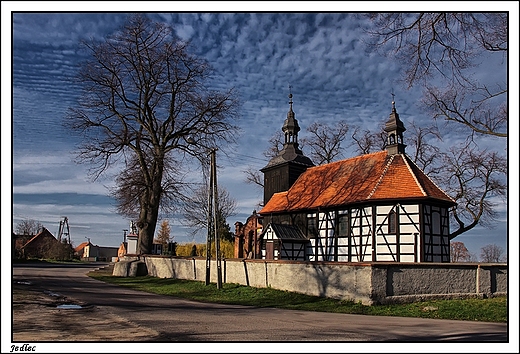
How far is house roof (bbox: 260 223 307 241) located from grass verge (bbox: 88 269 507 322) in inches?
274

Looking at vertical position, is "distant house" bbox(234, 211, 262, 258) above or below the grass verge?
above

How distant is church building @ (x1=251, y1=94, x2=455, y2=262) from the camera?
23.5 metres

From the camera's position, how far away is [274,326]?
11.3 metres

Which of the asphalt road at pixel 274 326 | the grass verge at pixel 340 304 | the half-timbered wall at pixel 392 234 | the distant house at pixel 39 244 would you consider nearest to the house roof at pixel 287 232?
the half-timbered wall at pixel 392 234

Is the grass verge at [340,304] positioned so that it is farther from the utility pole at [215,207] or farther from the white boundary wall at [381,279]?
the utility pole at [215,207]

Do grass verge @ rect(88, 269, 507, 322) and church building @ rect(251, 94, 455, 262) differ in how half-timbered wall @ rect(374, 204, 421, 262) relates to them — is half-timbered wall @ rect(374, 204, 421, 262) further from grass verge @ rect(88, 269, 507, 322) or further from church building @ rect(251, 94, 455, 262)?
grass verge @ rect(88, 269, 507, 322)

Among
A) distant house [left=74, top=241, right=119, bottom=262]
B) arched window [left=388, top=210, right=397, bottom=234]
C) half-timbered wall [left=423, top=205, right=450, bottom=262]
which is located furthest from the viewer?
distant house [left=74, top=241, right=119, bottom=262]

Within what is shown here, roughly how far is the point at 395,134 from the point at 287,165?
9133mm

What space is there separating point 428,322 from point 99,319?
29.8ft

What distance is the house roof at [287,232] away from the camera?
1110 inches

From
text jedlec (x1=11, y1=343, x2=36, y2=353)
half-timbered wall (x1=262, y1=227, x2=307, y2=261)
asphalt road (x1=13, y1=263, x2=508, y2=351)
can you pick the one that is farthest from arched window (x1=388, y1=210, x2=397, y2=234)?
text jedlec (x1=11, y1=343, x2=36, y2=353)

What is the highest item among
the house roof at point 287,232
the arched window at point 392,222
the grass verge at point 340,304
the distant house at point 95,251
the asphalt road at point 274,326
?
the arched window at point 392,222

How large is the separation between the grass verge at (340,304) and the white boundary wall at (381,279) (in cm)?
35

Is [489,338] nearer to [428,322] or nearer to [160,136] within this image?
[428,322]
